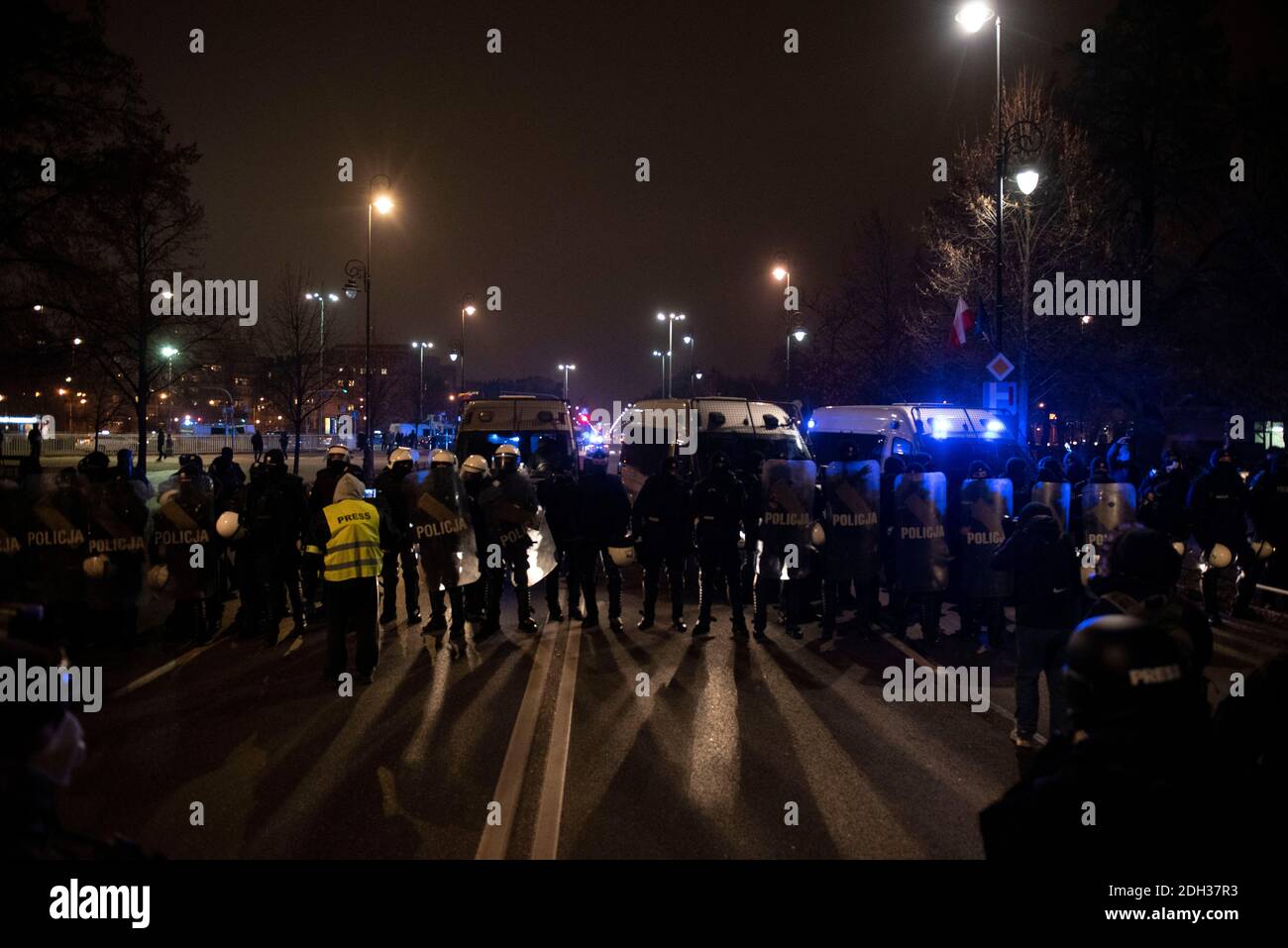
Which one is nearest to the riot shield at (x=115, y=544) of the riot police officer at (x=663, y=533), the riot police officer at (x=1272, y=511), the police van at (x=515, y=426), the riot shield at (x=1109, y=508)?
the riot police officer at (x=663, y=533)

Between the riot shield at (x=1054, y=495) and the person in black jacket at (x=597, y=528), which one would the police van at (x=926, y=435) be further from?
the person in black jacket at (x=597, y=528)

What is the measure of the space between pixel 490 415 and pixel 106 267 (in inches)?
438

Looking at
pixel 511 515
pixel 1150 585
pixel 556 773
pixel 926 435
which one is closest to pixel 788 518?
pixel 511 515

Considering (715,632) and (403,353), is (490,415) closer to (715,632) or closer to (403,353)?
(715,632)

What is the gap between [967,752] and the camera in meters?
6.29

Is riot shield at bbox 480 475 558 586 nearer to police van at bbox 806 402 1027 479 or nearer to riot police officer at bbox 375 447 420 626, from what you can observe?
riot police officer at bbox 375 447 420 626

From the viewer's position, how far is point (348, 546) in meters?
8.02

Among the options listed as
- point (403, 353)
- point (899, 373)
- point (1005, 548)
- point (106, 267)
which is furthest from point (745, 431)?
point (403, 353)

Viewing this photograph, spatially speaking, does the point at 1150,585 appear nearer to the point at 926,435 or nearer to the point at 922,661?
the point at 922,661

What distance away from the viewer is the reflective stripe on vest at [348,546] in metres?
7.98

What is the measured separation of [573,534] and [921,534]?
3865 mm

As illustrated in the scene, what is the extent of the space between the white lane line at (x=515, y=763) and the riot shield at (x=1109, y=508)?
5671mm

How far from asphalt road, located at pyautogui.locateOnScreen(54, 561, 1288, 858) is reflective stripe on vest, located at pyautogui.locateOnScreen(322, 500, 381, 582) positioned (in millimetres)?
1012
